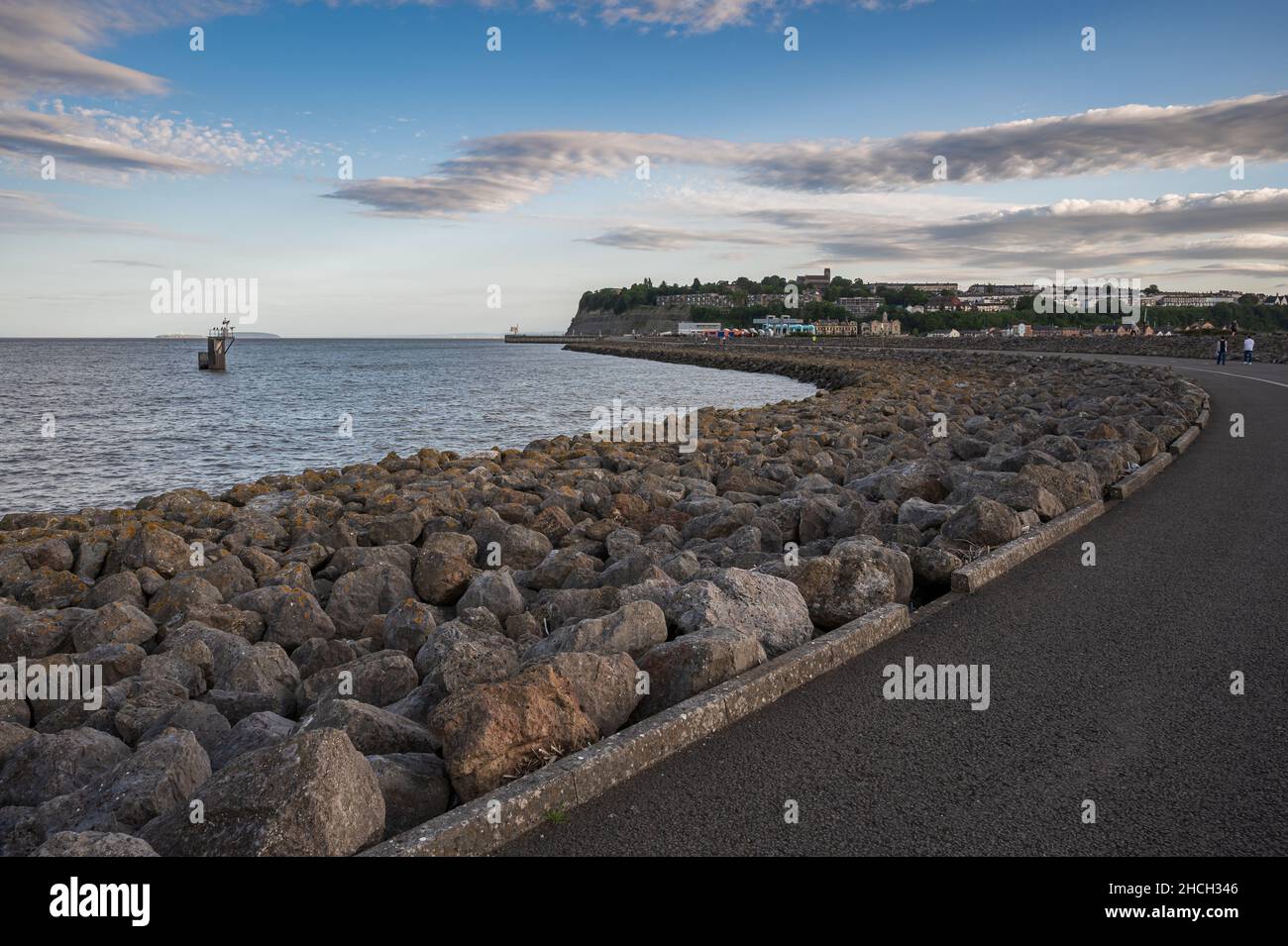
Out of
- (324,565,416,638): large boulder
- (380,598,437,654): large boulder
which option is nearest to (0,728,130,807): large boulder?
(380,598,437,654): large boulder

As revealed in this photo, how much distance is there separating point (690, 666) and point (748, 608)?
96cm

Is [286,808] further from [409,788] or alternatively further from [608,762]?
[608,762]

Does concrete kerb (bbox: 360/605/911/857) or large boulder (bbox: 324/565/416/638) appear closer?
concrete kerb (bbox: 360/605/911/857)

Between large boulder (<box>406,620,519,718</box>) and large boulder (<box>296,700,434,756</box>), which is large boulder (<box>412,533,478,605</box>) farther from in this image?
large boulder (<box>296,700,434,756</box>)

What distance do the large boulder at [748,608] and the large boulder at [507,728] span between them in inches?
57.3

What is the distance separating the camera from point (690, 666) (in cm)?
504

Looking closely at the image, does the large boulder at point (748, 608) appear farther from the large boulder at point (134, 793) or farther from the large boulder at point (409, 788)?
the large boulder at point (134, 793)

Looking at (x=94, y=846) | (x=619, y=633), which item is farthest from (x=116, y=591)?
(x=94, y=846)

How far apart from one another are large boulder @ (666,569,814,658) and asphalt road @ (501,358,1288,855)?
0.48 m

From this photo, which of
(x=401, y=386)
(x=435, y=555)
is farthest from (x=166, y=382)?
(x=435, y=555)

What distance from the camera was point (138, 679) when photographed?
5984 mm

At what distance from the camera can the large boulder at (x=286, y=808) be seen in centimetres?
344

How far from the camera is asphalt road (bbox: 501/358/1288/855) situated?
369 centimetres
